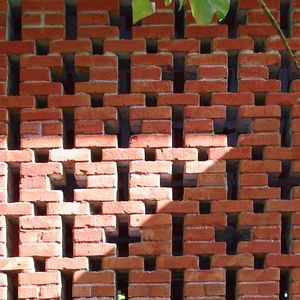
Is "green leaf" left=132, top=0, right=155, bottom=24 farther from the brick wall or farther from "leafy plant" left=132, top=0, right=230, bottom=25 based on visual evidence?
the brick wall

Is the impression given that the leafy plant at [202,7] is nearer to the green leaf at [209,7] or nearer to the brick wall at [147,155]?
the green leaf at [209,7]

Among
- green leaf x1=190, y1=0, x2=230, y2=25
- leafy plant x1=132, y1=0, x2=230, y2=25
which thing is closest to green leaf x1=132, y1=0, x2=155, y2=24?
leafy plant x1=132, y1=0, x2=230, y2=25

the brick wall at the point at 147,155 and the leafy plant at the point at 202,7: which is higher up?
the leafy plant at the point at 202,7

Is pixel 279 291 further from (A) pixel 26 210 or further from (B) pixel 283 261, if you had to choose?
(A) pixel 26 210

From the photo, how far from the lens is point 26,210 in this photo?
12.7 ft

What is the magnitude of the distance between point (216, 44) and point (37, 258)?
4.37 ft

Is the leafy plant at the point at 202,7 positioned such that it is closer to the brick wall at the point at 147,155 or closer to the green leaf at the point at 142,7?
the green leaf at the point at 142,7

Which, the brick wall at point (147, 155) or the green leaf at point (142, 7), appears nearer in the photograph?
the green leaf at point (142, 7)

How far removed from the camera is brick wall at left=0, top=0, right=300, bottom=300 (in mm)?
3783

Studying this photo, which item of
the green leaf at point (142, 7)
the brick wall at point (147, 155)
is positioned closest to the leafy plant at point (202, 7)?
the green leaf at point (142, 7)

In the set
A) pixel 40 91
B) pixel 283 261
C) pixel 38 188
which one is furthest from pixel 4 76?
pixel 283 261

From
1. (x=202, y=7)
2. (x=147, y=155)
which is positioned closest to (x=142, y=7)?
(x=202, y=7)

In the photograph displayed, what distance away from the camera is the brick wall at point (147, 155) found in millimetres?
3783

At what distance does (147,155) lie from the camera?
3990 mm
